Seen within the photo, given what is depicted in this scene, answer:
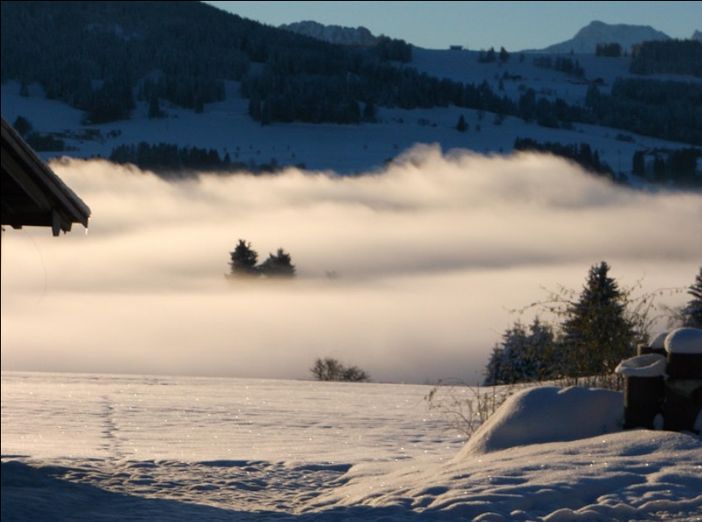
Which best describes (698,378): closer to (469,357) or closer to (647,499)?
(647,499)

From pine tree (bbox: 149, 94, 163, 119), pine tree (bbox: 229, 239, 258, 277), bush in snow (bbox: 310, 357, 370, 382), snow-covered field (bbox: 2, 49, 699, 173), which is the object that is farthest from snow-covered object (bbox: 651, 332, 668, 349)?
pine tree (bbox: 149, 94, 163, 119)

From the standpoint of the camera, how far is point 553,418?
42.1 ft

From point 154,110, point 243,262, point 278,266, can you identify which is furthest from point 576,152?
point 154,110

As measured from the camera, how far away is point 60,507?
11109mm

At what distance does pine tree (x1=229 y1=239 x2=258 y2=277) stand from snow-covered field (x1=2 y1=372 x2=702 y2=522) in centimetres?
7143

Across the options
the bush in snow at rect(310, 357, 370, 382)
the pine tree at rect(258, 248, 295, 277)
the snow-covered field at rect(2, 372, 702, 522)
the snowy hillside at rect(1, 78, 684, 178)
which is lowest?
the snow-covered field at rect(2, 372, 702, 522)

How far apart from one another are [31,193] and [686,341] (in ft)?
20.5

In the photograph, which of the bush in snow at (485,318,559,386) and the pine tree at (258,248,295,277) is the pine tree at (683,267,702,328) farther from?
the pine tree at (258,248,295,277)

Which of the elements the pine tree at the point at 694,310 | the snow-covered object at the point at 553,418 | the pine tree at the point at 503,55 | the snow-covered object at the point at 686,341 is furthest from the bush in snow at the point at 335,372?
the pine tree at the point at 503,55

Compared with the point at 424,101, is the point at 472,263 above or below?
below

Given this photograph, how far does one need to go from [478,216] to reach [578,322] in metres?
125

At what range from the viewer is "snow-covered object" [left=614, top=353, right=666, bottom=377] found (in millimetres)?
12547

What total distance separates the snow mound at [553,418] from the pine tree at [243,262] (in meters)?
77.3

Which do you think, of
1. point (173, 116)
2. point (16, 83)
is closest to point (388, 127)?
point (173, 116)
